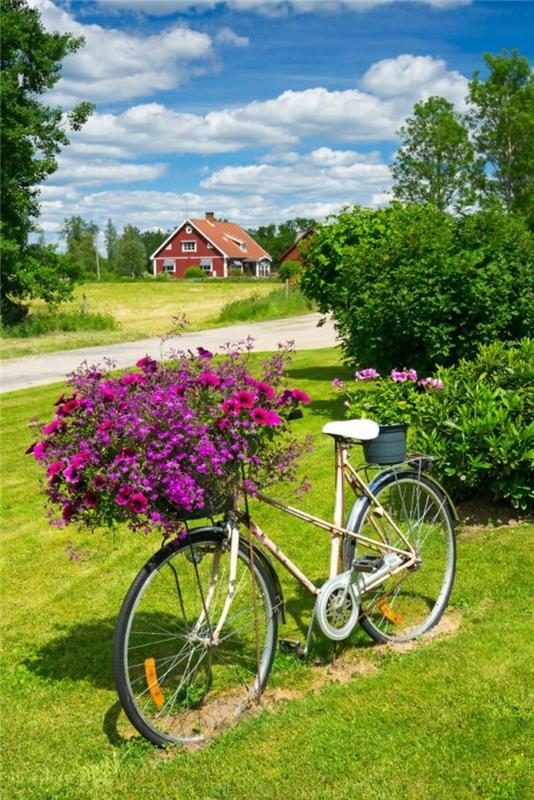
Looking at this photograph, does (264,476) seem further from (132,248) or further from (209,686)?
(132,248)

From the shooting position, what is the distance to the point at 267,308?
34.3 meters

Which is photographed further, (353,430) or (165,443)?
(353,430)

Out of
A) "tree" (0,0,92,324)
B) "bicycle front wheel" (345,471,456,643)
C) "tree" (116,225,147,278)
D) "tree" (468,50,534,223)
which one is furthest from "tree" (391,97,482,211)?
"tree" (116,225,147,278)

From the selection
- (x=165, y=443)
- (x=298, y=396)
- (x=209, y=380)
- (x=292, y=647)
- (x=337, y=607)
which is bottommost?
(x=292, y=647)

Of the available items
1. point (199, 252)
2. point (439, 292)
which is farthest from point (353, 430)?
point (199, 252)

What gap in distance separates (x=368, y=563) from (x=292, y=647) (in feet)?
1.83

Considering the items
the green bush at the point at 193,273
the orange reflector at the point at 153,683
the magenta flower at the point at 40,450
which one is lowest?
the orange reflector at the point at 153,683

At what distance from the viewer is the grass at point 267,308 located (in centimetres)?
3353

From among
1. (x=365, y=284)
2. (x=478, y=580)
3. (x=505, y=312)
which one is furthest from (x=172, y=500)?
(x=365, y=284)

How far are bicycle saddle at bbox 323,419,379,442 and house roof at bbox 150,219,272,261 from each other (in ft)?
265

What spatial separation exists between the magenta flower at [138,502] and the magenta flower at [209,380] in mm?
584

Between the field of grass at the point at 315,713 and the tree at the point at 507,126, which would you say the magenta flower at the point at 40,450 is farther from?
the tree at the point at 507,126

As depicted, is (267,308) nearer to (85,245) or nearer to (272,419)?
(272,419)

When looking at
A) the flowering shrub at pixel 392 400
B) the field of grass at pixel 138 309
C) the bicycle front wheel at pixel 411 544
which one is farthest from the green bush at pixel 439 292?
the field of grass at pixel 138 309
